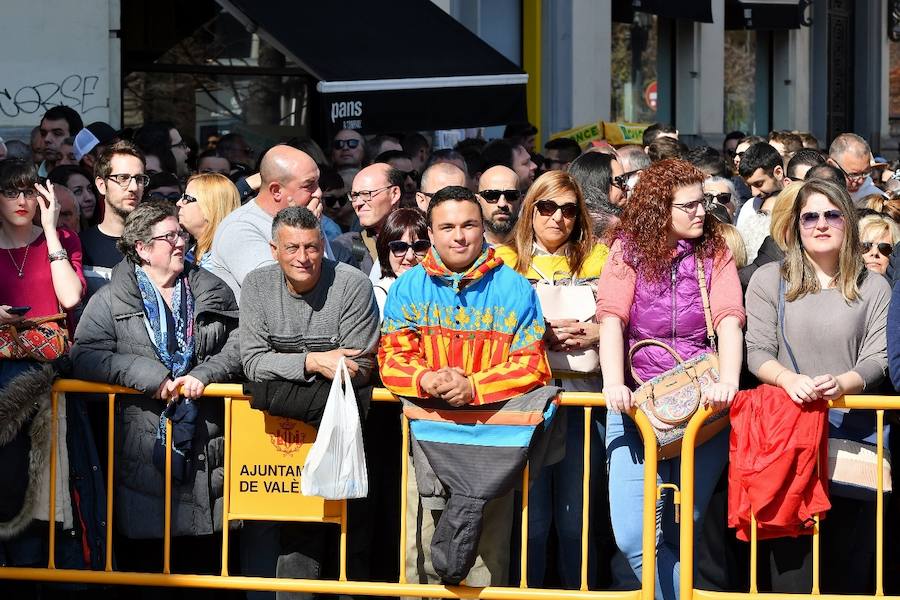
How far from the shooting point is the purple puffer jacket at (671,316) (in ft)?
19.6

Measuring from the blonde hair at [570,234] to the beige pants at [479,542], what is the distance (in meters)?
1.11

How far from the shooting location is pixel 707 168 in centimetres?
933

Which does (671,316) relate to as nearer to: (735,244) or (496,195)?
(735,244)

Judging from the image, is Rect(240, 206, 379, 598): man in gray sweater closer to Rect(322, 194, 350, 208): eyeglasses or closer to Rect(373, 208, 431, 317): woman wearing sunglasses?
Rect(373, 208, 431, 317): woman wearing sunglasses

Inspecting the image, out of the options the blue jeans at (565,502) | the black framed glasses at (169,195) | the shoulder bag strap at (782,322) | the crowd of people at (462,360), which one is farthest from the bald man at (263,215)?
the shoulder bag strap at (782,322)

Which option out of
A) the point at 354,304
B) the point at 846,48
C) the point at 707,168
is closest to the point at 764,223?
the point at 707,168

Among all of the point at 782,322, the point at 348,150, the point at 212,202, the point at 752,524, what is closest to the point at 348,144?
the point at 348,150

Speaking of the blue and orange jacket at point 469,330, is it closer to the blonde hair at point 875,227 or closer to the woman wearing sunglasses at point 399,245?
the woman wearing sunglasses at point 399,245

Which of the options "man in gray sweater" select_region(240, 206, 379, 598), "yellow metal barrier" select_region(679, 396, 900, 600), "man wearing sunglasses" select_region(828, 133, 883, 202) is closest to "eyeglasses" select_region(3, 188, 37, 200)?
"man in gray sweater" select_region(240, 206, 379, 598)

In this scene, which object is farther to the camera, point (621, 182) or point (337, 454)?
point (621, 182)

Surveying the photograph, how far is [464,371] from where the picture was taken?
5922 millimetres

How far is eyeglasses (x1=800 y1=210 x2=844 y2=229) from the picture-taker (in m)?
6.04

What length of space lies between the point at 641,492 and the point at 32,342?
273cm

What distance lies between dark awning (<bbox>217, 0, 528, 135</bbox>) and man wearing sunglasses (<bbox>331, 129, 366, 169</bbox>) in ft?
0.44
